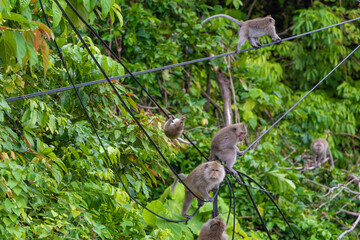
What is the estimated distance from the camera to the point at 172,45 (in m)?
7.86

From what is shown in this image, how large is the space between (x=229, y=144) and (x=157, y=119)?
914 millimetres

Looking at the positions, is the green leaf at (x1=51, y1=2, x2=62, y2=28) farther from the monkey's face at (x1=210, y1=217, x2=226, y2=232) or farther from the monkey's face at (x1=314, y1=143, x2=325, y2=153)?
the monkey's face at (x1=314, y1=143, x2=325, y2=153)

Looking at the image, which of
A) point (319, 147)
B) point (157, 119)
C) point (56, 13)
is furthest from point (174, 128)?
point (319, 147)

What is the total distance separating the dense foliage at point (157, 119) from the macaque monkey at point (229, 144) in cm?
62

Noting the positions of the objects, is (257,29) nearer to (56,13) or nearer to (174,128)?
(174,128)

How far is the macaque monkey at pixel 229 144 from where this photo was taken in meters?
4.98

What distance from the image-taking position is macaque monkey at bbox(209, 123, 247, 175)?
498 cm

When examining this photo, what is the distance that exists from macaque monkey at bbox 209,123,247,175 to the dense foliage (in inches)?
24.5

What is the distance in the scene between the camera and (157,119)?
5488mm

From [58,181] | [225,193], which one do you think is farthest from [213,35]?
[58,181]

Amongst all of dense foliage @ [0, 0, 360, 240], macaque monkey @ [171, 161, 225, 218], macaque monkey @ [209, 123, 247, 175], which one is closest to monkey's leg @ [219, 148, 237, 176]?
macaque monkey @ [209, 123, 247, 175]

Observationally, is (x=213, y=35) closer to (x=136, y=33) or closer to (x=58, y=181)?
(x=136, y=33)

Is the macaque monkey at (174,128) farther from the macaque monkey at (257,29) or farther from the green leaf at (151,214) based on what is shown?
the macaque monkey at (257,29)

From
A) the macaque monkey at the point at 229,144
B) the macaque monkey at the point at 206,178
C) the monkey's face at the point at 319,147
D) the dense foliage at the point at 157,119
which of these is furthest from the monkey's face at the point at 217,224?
the monkey's face at the point at 319,147
